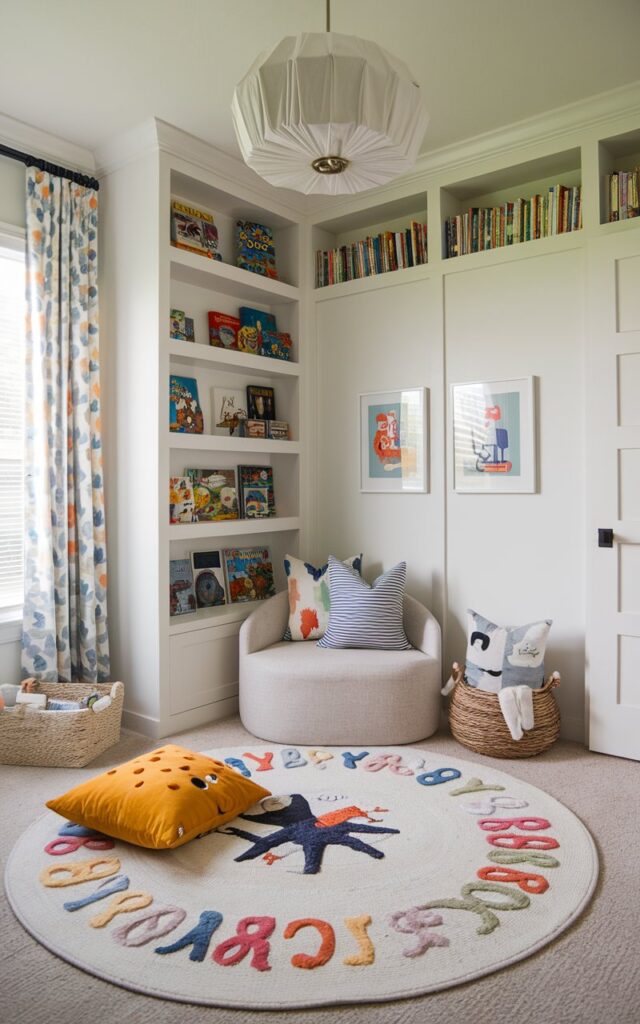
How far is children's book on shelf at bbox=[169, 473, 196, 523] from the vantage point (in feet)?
11.7

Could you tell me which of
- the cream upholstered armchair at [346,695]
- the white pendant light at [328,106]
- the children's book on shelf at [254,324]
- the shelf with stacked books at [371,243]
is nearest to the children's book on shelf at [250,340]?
the children's book on shelf at [254,324]

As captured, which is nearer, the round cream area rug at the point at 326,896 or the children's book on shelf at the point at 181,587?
the round cream area rug at the point at 326,896

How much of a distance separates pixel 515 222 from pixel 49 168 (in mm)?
2172

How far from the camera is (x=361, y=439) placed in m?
3.93

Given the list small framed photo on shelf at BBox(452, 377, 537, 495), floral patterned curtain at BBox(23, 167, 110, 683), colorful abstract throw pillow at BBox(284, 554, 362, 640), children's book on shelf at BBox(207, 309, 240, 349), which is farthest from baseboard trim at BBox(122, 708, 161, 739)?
children's book on shelf at BBox(207, 309, 240, 349)

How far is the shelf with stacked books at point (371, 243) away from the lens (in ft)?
12.3

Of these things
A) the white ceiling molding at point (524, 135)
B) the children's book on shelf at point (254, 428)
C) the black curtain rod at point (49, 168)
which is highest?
the white ceiling molding at point (524, 135)

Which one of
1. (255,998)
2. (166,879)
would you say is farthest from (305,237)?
(255,998)

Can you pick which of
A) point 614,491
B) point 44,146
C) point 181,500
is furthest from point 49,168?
point 614,491

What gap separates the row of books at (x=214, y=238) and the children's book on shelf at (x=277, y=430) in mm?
823

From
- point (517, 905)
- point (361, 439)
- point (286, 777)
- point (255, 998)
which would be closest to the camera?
point (255, 998)

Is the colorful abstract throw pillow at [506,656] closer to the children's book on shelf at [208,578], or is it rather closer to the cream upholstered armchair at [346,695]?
the cream upholstered armchair at [346,695]

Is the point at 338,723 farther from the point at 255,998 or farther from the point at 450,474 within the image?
the point at 255,998

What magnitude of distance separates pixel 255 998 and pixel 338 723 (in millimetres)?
1565
